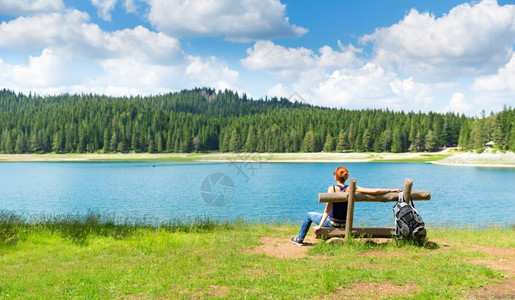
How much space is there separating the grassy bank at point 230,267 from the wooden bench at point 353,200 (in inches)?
12.3

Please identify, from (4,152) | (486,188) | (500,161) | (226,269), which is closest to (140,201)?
(226,269)

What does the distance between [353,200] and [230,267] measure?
3.47 meters

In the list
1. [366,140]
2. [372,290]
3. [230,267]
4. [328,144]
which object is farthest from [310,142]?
[372,290]

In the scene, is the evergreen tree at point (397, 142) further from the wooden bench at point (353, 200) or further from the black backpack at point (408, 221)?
the black backpack at point (408, 221)

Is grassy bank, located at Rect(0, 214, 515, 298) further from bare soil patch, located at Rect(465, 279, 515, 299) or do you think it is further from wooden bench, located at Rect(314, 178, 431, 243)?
wooden bench, located at Rect(314, 178, 431, 243)

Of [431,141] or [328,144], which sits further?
[328,144]

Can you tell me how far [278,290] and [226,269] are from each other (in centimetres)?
178

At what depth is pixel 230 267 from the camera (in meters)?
8.26

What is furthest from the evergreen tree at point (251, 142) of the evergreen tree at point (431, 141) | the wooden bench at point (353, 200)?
the wooden bench at point (353, 200)

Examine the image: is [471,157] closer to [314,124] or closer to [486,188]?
[486,188]

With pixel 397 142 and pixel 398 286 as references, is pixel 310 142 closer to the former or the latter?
pixel 397 142

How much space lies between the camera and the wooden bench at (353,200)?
378 inches

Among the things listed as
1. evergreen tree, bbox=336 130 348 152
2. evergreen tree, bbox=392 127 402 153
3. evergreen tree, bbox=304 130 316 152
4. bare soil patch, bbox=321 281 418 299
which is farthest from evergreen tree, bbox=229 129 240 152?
bare soil patch, bbox=321 281 418 299

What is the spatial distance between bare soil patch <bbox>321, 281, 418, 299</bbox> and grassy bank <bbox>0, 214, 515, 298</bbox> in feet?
0.06
